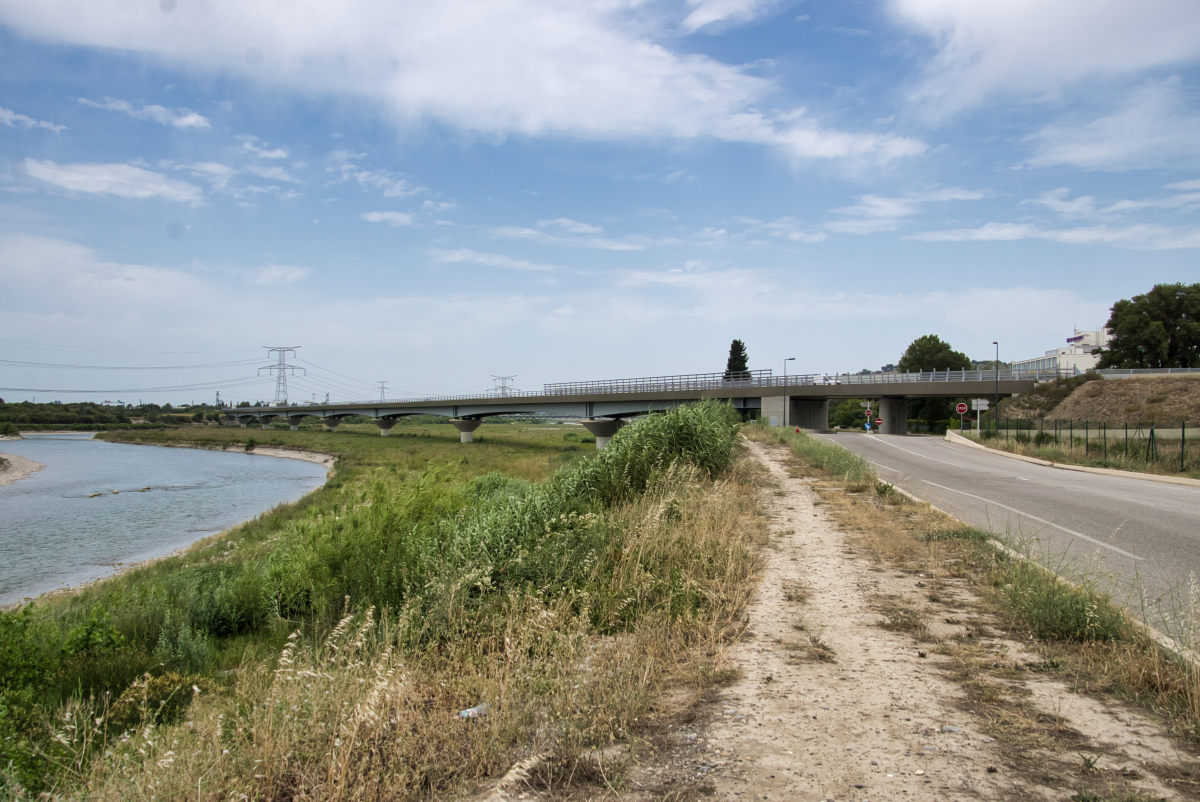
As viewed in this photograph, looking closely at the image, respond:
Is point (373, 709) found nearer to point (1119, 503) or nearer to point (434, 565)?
point (434, 565)

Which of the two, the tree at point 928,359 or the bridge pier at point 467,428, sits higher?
the tree at point 928,359

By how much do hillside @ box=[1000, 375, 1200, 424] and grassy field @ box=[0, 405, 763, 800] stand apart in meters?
51.2

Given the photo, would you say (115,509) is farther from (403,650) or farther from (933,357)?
(933,357)

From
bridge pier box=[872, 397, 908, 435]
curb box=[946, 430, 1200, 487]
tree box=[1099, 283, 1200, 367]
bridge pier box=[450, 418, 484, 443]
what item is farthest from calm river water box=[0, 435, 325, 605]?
tree box=[1099, 283, 1200, 367]

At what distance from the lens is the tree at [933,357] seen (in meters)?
96.2

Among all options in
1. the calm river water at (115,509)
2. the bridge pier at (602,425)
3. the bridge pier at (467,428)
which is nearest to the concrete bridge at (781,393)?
the bridge pier at (602,425)

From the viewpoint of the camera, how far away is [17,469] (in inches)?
2073

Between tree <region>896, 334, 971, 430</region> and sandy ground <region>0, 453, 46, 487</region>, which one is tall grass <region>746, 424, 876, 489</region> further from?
tree <region>896, 334, 971, 430</region>

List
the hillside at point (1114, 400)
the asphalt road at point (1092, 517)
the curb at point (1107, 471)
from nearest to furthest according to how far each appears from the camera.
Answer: the asphalt road at point (1092, 517) < the curb at point (1107, 471) < the hillside at point (1114, 400)

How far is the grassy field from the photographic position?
346cm

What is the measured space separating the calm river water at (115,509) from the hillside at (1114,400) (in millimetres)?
55923

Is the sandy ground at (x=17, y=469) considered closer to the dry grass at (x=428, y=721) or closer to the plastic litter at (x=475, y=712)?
the dry grass at (x=428, y=721)

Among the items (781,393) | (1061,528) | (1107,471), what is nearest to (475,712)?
(1061,528)

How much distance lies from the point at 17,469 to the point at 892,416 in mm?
73757
